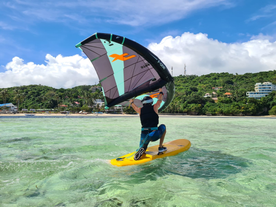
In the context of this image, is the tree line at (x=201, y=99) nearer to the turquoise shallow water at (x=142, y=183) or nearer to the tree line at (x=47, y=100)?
the tree line at (x=47, y=100)

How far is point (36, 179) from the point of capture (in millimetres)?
4250

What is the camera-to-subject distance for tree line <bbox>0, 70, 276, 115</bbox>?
55.8 meters

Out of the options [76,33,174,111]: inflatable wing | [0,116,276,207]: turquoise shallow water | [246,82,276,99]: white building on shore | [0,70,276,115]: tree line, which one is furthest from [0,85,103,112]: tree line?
[246,82,276,99]: white building on shore

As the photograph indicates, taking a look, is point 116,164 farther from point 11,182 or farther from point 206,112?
point 206,112

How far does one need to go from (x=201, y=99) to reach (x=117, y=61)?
2447 inches

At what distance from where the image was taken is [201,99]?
64062mm

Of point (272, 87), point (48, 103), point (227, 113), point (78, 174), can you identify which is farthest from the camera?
point (272, 87)

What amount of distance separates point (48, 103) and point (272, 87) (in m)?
95.3

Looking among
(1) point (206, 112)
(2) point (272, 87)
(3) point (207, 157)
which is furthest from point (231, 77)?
(3) point (207, 157)

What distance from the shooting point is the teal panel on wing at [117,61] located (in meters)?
5.21

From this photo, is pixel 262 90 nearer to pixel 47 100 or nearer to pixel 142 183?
pixel 47 100

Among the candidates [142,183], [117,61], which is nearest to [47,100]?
[117,61]

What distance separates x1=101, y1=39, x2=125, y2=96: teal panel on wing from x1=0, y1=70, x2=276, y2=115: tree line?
5406 cm

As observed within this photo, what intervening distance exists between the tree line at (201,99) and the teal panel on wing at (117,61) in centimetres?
5406
